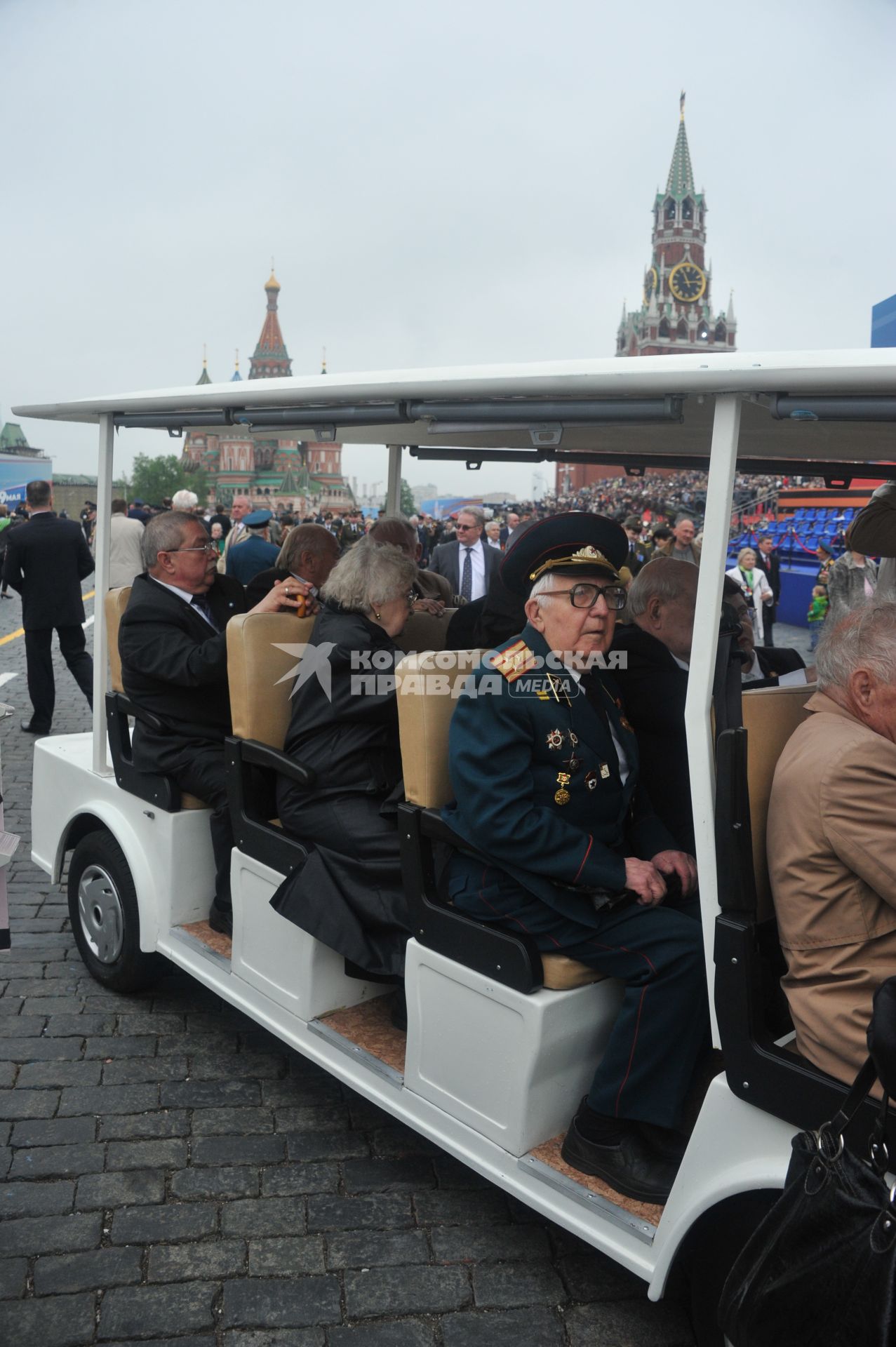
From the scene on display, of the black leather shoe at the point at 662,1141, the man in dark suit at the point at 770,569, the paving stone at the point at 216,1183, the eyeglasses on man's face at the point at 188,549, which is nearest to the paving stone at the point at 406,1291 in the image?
the paving stone at the point at 216,1183

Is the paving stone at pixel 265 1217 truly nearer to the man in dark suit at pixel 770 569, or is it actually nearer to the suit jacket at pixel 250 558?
the suit jacket at pixel 250 558

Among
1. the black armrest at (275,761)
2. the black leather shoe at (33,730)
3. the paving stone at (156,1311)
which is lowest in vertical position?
the black leather shoe at (33,730)

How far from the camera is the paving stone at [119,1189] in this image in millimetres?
3051

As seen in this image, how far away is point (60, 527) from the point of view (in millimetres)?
9711

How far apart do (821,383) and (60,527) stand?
878 centimetres

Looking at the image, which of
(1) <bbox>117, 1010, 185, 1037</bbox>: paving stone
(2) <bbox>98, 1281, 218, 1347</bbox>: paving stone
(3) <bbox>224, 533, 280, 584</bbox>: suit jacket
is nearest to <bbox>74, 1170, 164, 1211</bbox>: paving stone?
(2) <bbox>98, 1281, 218, 1347</bbox>: paving stone

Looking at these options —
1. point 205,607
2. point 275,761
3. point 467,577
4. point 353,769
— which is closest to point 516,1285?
point 353,769

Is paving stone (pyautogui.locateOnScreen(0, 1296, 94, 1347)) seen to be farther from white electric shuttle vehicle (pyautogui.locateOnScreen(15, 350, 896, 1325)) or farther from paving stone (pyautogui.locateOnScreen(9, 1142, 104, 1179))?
white electric shuttle vehicle (pyautogui.locateOnScreen(15, 350, 896, 1325))

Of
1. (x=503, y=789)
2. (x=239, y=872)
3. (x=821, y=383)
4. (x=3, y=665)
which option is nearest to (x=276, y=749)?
(x=239, y=872)

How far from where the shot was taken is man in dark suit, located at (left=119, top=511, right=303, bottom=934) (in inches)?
155

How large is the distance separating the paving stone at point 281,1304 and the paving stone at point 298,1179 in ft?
1.22

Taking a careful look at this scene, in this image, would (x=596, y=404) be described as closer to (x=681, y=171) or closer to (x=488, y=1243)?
(x=488, y=1243)

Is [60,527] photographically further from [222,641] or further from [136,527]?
[222,641]

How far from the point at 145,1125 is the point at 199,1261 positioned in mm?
702
